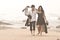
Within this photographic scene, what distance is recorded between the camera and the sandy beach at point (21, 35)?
291 cm

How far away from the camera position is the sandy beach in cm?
291

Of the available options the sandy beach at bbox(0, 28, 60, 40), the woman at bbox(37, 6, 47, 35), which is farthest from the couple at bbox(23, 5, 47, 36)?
the sandy beach at bbox(0, 28, 60, 40)

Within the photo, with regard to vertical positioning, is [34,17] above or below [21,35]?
above

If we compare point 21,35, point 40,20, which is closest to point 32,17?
point 40,20

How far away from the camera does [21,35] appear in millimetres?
2924

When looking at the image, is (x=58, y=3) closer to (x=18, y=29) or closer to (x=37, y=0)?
(x=37, y=0)

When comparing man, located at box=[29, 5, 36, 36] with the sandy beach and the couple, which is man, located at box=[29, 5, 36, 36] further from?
the sandy beach

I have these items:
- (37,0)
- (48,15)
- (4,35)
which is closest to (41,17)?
(48,15)

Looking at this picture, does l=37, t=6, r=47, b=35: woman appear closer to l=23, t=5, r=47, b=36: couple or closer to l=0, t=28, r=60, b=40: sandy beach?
l=23, t=5, r=47, b=36: couple

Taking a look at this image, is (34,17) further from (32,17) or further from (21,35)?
(21,35)

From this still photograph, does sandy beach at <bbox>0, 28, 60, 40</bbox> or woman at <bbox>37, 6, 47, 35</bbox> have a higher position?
woman at <bbox>37, 6, 47, 35</bbox>

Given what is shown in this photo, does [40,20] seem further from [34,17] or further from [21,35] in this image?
[21,35]

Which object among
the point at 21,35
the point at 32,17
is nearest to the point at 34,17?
the point at 32,17

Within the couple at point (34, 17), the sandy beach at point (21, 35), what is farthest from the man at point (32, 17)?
the sandy beach at point (21, 35)
